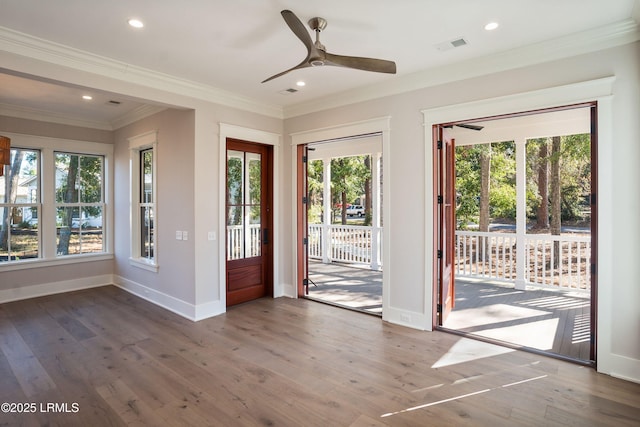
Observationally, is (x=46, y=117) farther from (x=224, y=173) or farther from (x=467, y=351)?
(x=467, y=351)

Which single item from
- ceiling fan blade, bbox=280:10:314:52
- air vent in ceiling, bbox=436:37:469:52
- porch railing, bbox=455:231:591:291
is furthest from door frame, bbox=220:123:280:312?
porch railing, bbox=455:231:591:291

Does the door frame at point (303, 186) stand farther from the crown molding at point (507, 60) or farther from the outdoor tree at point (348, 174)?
the outdoor tree at point (348, 174)

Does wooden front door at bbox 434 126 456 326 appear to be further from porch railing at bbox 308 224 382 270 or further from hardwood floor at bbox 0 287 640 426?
porch railing at bbox 308 224 382 270

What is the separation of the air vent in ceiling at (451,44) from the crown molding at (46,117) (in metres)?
5.54

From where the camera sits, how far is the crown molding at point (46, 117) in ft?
16.3

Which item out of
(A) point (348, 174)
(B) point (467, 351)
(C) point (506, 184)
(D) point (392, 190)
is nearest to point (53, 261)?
(D) point (392, 190)

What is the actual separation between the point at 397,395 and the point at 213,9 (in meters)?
3.19

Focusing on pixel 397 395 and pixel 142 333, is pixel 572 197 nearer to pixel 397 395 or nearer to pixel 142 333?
pixel 397 395

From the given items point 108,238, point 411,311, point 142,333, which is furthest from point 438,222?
point 108,238

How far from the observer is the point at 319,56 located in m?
2.43

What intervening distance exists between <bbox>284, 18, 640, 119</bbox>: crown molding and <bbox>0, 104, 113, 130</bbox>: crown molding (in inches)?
161

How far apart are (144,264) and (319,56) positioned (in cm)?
423

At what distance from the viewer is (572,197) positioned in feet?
27.9

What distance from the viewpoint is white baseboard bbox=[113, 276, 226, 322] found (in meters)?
4.27
